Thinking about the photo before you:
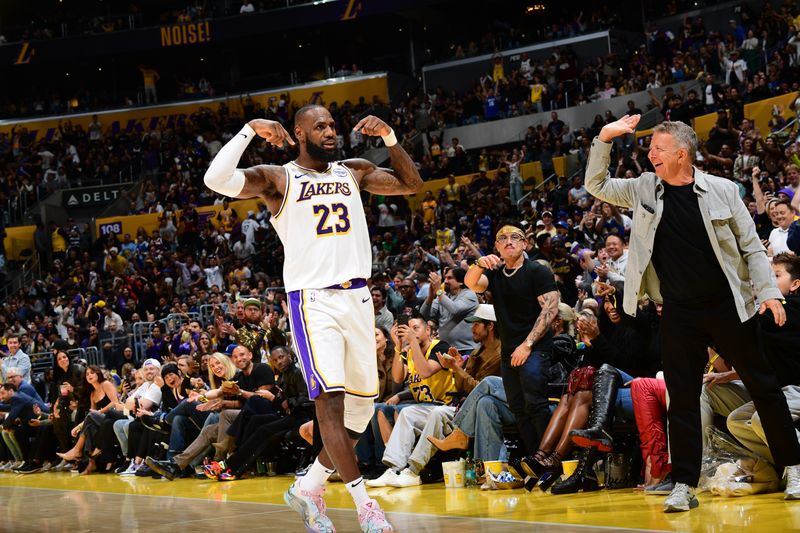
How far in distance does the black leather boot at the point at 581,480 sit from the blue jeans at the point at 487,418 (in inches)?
28.3

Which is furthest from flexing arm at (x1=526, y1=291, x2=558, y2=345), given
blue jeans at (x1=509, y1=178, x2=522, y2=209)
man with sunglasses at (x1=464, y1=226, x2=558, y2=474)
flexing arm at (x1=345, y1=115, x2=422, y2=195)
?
blue jeans at (x1=509, y1=178, x2=522, y2=209)

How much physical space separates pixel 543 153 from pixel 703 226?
16.3 metres

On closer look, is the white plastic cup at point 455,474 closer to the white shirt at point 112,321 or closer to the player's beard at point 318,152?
the player's beard at point 318,152

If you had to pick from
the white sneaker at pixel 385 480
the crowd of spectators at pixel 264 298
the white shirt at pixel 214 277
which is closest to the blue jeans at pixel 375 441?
the crowd of spectators at pixel 264 298

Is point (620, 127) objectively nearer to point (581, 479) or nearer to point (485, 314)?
point (581, 479)

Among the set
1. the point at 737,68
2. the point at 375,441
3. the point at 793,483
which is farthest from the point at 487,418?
the point at 737,68

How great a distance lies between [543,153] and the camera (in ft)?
68.9

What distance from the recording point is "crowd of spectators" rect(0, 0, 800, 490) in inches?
305

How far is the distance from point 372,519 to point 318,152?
1991mm

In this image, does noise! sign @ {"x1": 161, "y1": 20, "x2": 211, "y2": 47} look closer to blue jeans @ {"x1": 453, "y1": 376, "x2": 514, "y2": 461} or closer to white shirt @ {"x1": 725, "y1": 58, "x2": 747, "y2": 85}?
white shirt @ {"x1": 725, "y1": 58, "x2": 747, "y2": 85}

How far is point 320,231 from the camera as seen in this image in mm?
5082

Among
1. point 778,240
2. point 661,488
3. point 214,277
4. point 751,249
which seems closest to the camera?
point 751,249

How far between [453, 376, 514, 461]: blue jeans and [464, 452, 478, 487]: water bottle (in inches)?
8.3

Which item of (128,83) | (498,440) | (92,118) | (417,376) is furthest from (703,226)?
(128,83)
